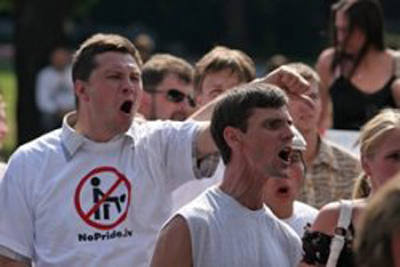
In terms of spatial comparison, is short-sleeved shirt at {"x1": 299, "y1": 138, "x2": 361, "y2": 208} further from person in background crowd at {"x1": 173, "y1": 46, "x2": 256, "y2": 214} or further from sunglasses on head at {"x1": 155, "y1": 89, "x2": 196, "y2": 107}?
sunglasses on head at {"x1": 155, "y1": 89, "x2": 196, "y2": 107}

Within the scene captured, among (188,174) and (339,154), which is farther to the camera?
(339,154)

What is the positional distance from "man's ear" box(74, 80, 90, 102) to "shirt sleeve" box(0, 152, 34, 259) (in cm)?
42

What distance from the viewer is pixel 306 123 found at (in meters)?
7.87

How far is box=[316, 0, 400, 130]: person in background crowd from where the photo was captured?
9.88m

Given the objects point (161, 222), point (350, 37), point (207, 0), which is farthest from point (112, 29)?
point (161, 222)

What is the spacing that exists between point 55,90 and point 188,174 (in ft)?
48.8

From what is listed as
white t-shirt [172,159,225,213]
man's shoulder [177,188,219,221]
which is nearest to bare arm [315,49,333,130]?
white t-shirt [172,159,225,213]

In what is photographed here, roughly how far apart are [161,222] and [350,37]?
3.67 m

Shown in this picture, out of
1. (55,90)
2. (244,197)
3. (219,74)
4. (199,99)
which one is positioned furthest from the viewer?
(55,90)

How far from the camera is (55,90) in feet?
69.9

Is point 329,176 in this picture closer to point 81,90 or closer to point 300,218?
point 300,218

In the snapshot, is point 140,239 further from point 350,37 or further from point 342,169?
point 350,37

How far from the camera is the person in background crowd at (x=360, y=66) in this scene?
988 cm

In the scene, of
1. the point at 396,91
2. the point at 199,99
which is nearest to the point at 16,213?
the point at 199,99
